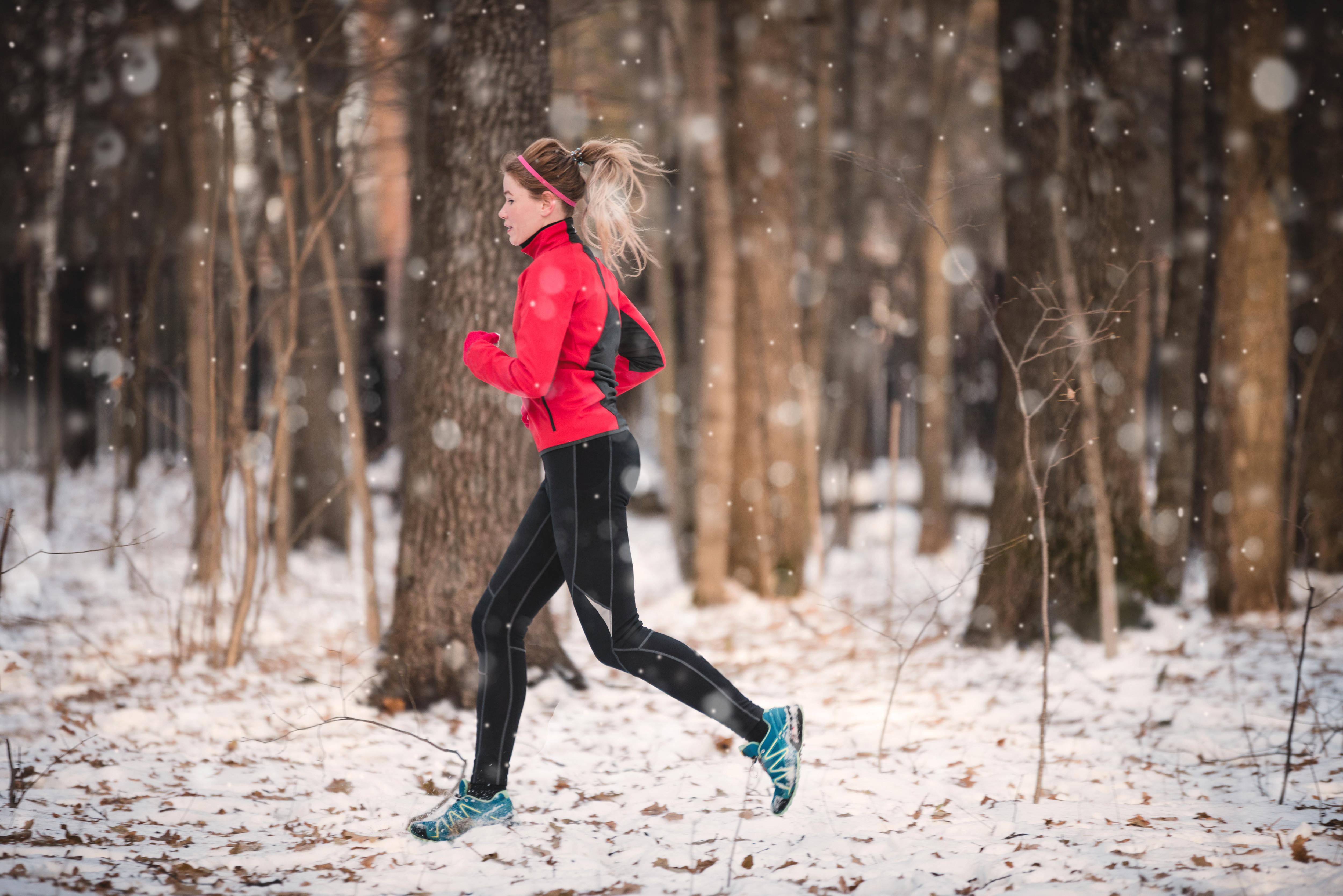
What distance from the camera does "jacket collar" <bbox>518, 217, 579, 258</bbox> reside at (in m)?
2.85

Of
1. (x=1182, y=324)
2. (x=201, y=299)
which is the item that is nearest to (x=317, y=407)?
(x=201, y=299)

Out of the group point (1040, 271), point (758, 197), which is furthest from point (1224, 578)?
point (758, 197)

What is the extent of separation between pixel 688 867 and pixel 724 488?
449 centimetres

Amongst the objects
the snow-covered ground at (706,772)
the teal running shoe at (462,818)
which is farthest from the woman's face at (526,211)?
the snow-covered ground at (706,772)

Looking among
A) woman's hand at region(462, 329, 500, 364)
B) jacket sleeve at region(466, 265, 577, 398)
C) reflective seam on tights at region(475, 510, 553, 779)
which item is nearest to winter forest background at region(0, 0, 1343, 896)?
reflective seam on tights at region(475, 510, 553, 779)

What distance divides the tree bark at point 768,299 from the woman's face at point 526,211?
4685mm

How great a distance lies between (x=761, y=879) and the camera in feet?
8.48

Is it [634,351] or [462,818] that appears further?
[634,351]

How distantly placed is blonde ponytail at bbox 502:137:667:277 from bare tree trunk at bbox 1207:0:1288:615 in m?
4.58

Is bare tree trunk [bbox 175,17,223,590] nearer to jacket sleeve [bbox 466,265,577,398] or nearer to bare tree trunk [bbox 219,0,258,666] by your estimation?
bare tree trunk [bbox 219,0,258,666]

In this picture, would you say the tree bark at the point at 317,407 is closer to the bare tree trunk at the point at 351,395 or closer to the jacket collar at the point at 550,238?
the bare tree trunk at the point at 351,395

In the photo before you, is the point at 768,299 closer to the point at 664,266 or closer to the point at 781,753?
the point at 664,266

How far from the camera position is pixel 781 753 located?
284cm

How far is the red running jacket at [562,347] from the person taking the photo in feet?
8.72
